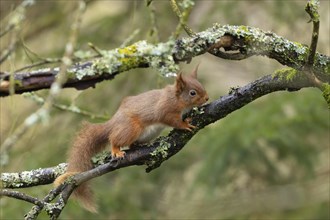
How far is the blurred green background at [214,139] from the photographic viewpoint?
5.74 metres

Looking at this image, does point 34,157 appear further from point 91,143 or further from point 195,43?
point 195,43

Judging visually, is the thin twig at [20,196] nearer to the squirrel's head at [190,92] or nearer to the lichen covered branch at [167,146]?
the lichen covered branch at [167,146]

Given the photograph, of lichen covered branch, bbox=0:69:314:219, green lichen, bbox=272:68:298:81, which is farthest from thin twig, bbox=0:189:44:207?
green lichen, bbox=272:68:298:81

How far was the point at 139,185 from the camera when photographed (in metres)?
5.86

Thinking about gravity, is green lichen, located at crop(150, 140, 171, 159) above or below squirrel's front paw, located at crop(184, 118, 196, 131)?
below

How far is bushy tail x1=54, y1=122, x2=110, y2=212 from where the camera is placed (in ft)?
10.8

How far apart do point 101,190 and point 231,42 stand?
2.94 m

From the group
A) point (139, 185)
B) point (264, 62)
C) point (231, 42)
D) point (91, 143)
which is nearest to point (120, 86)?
point (139, 185)

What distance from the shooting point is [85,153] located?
3482mm

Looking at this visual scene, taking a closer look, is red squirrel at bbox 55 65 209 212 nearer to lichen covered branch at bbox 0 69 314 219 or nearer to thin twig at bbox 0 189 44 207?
lichen covered branch at bbox 0 69 314 219

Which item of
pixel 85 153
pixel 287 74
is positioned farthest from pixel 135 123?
pixel 287 74

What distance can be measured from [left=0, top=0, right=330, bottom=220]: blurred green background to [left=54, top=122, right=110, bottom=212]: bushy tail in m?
A: 1.65

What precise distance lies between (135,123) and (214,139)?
88.3 inches

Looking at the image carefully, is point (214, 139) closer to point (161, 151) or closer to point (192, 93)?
point (192, 93)
